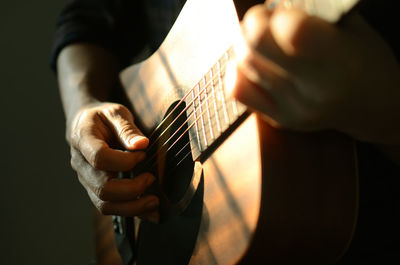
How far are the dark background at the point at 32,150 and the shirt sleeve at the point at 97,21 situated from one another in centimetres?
44

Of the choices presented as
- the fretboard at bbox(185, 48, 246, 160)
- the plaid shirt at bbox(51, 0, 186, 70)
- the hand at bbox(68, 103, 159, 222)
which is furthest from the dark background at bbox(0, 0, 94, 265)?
the fretboard at bbox(185, 48, 246, 160)

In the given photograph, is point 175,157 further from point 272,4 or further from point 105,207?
point 272,4

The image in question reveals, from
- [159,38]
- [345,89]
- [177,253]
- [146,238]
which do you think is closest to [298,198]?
[345,89]

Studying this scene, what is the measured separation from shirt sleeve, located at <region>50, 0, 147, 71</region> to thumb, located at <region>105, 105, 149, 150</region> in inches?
14.6

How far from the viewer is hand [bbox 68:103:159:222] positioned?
665 mm

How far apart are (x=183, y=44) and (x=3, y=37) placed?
3.37ft

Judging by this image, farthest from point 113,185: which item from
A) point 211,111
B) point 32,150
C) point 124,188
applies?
point 32,150

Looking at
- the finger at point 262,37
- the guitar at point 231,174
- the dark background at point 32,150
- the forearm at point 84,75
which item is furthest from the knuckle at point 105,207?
the dark background at point 32,150

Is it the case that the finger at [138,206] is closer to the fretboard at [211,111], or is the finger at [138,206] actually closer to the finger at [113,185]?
the finger at [113,185]

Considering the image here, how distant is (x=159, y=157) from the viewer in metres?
0.68

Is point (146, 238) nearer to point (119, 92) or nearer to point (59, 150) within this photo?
point (119, 92)

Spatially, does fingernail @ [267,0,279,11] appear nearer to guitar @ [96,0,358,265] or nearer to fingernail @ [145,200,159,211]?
guitar @ [96,0,358,265]

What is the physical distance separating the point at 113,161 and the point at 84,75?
0.37 m

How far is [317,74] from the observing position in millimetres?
343
